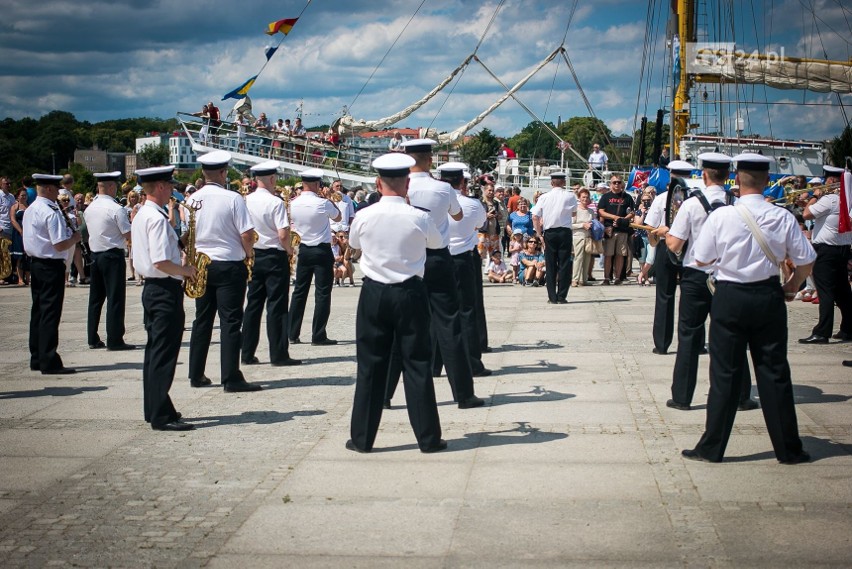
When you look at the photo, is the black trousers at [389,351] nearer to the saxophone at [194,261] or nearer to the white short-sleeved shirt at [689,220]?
the white short-sleeved shirt at [689,220]

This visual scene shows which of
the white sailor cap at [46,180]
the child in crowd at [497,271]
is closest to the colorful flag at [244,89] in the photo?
the child in crowd at [497,271]

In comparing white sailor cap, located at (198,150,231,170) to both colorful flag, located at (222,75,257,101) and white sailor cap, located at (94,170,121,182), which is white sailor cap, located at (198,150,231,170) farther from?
colorful flag, located at (222,75,257,101)

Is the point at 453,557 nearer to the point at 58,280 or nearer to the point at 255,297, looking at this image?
the point at 255,297

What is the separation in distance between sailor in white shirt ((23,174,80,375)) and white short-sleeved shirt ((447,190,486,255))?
13.8ft

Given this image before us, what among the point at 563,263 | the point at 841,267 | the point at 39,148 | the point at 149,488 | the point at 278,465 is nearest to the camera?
the point at 149,488

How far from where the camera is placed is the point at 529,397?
29.8ft

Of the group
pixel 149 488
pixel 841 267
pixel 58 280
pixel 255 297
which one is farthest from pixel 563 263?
pixel 149 488

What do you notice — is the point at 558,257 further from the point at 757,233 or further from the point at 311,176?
the point at 757,233

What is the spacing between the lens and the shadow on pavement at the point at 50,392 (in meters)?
9.55

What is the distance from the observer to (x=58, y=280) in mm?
10695

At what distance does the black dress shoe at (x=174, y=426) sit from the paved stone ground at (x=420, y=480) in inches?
3.9

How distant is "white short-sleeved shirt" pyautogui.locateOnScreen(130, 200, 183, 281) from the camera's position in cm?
781

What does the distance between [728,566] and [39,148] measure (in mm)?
134251

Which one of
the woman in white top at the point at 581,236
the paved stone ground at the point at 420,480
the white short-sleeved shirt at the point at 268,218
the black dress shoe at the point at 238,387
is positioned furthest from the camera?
the woman in white top at the point at 581,236
